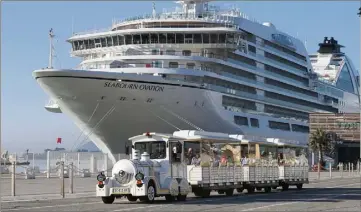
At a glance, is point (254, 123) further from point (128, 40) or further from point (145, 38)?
point (128, 40)

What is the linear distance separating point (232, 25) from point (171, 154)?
34682mm

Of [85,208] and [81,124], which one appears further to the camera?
[81,124]

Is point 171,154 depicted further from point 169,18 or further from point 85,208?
point 169,18

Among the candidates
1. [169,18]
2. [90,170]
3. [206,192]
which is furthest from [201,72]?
[206,192]

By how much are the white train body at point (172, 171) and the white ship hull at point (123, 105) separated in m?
18.8

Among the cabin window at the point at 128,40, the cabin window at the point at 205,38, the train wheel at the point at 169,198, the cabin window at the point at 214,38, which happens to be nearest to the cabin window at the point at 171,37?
the cabin window at the point at 205,38

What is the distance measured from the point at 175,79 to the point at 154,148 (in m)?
28.7

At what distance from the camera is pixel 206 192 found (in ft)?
82.9

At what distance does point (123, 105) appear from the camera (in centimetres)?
4806

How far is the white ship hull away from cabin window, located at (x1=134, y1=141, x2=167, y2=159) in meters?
23.4

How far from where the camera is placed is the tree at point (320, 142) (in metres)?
78.3

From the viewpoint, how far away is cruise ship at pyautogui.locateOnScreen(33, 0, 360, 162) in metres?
47.7

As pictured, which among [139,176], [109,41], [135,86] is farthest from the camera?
[109,41]

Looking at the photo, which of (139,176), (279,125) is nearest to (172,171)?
(139,176)
